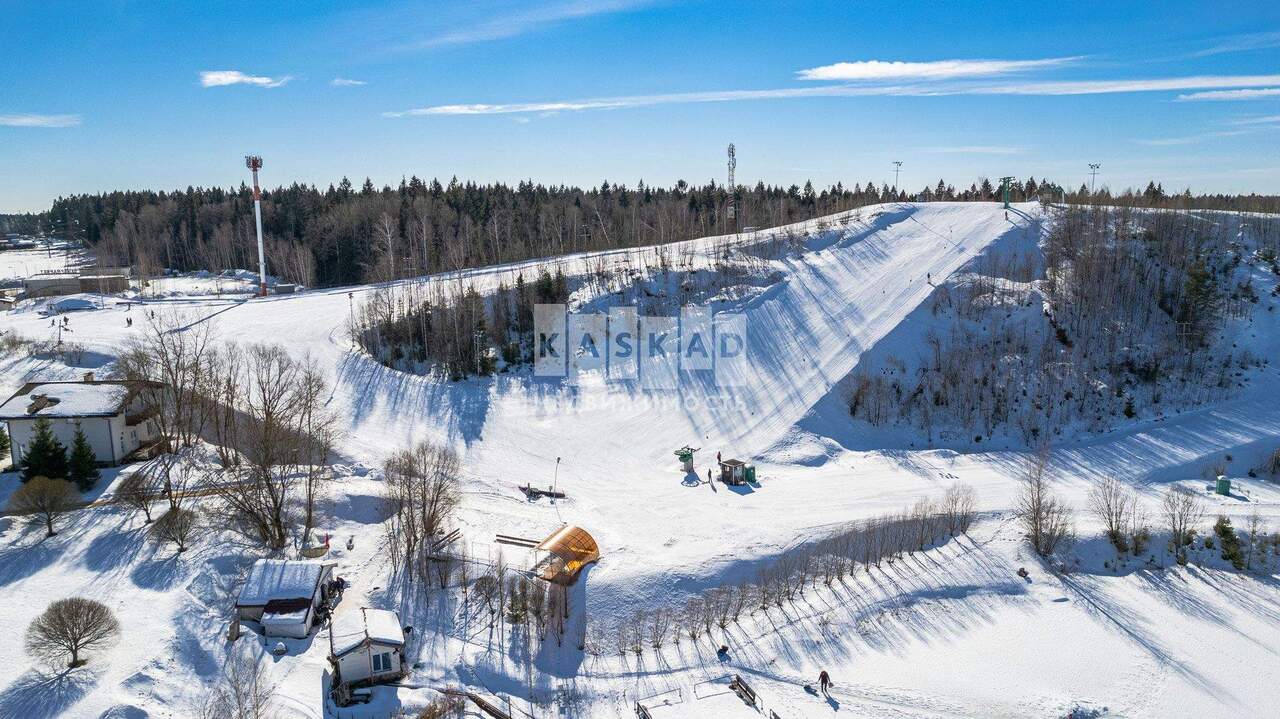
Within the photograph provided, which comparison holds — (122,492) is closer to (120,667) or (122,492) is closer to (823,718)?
(120,667)

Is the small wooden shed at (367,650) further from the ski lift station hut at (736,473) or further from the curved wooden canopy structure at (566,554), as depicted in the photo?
the ski lift station hut at (736,473)

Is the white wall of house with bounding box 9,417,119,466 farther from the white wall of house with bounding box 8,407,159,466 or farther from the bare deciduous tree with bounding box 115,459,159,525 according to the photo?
the bare deciduous tree with bounding box 115,459,159,525

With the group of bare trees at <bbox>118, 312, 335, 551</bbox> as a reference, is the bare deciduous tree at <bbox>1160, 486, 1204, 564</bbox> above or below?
below


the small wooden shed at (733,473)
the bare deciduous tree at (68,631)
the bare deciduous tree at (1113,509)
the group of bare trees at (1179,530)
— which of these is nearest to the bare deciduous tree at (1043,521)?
the bare deciduous tree at (1113,509)

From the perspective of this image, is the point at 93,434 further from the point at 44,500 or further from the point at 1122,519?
the point at 1122,519

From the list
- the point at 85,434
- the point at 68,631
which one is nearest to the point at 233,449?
the point at 85,434

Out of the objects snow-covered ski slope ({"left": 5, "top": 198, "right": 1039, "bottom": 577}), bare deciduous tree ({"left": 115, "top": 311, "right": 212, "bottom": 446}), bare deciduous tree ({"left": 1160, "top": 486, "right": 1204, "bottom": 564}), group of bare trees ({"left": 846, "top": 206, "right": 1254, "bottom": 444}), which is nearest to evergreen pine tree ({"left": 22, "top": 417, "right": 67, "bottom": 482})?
bare deciduous tree ({"left": 115, "top": 311, "right": 212, "bottom": 446})
